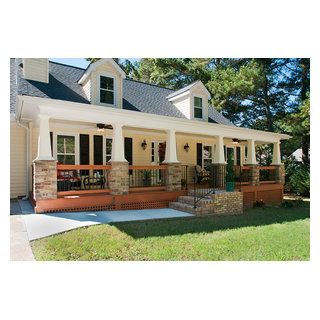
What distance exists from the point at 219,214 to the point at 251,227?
1.98 m

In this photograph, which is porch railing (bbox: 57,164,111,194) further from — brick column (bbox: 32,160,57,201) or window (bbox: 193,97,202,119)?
window (bbox: 193,97,202,119)

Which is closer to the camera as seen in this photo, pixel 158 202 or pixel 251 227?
pixel 251 227

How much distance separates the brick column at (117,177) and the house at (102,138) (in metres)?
0.03

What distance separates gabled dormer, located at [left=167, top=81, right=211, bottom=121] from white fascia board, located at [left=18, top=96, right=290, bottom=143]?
1.56m

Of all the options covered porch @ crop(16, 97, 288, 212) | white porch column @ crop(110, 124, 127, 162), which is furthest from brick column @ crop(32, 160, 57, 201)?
white porch column @ crop(110, 124, 127, 162)

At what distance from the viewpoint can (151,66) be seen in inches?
1104

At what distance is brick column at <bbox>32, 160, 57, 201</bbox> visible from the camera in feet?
26.2

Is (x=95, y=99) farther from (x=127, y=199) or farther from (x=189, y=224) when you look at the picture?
(x=189, y=224)

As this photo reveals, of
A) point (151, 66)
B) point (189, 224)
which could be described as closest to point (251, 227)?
point (189, 224)

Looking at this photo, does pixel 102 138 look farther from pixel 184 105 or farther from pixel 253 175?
pixel 253 175

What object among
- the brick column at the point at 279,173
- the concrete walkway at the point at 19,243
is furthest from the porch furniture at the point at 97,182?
the brick column at the point at 279,173

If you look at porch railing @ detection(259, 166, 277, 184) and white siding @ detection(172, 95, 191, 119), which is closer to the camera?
white siding @ detection(172, 95, 191, 119)

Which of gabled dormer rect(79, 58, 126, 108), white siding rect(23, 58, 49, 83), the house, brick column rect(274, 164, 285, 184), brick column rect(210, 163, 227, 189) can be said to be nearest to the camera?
the house

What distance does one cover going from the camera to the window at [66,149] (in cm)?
1148
